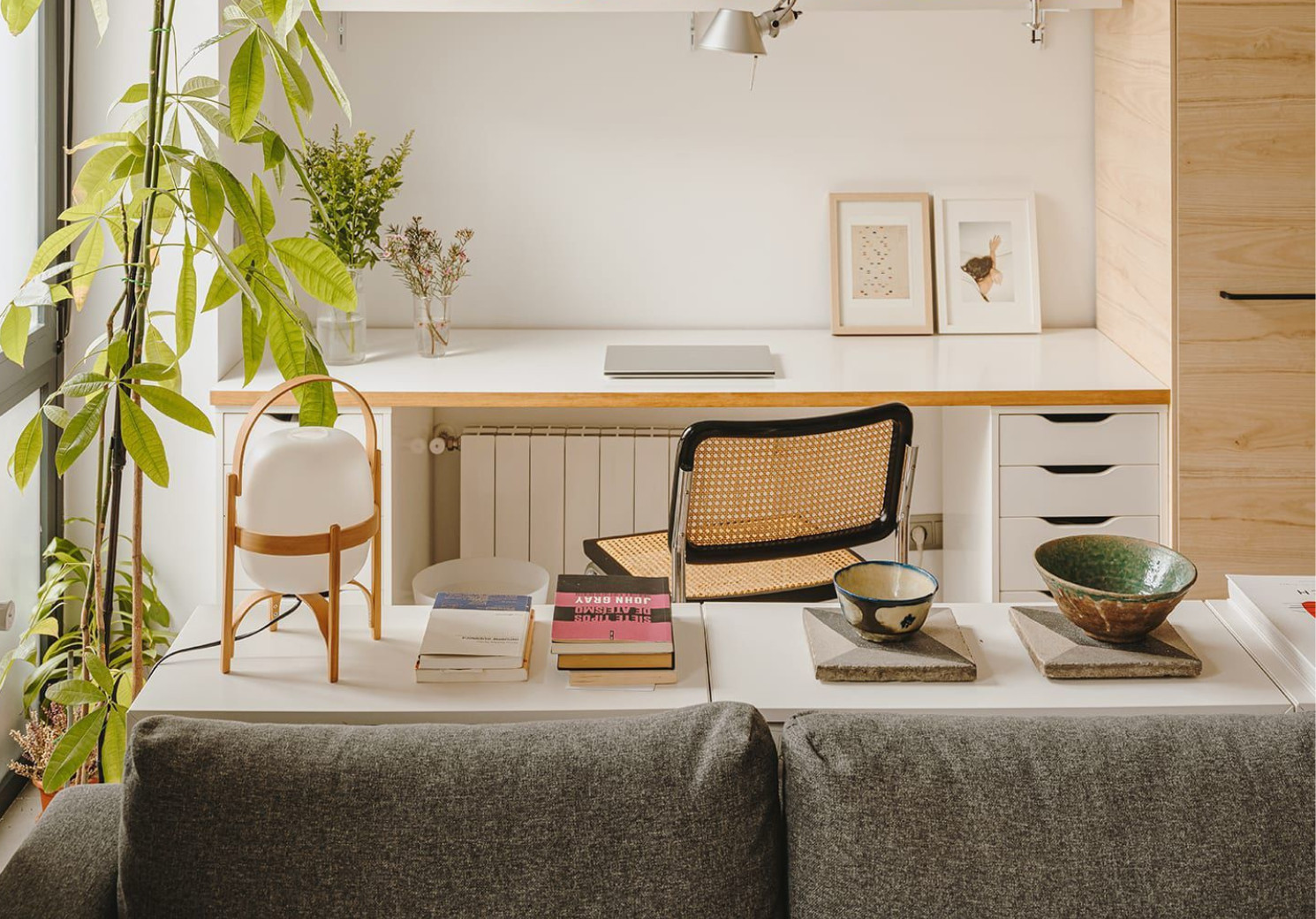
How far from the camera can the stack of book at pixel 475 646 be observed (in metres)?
1.52

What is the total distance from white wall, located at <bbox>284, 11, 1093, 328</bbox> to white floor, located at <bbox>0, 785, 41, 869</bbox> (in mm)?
1464

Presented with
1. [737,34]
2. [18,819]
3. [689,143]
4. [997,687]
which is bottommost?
[18,819]

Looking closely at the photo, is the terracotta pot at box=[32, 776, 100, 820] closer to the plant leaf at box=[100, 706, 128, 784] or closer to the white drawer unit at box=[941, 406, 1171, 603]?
the plant leaf at box=[100, 706, 128, 784]

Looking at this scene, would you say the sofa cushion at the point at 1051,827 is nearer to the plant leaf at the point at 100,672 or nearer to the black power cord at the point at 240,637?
the black power cord at the point at 240,637

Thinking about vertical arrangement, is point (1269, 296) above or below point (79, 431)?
above

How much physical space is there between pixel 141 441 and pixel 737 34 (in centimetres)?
166

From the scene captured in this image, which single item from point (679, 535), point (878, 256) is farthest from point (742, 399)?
point (878, 256)

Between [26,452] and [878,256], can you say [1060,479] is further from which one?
[26,452]

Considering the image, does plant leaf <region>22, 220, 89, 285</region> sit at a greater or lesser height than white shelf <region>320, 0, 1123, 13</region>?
lesser

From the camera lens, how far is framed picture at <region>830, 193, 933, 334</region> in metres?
3.46

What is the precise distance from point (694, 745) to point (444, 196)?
2.48 meters

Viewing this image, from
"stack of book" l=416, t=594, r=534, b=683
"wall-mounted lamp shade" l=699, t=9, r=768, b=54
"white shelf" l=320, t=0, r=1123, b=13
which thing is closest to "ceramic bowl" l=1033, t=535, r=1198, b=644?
"stack of book" l=416, t=594, r=534, b=683

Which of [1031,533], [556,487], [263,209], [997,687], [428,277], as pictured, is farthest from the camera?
[556,487]

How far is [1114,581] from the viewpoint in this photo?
1.62 meters
